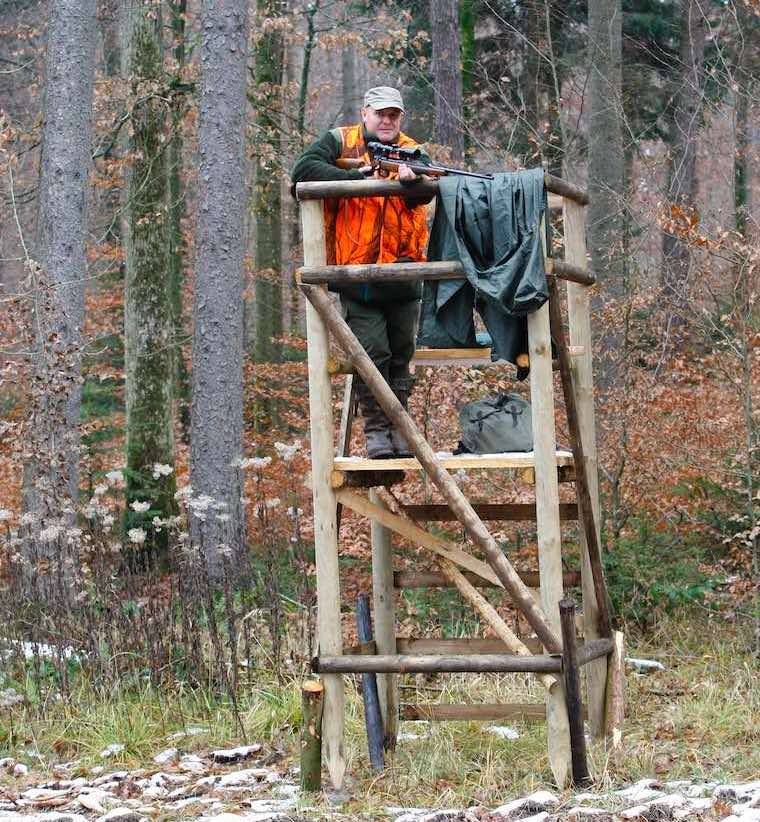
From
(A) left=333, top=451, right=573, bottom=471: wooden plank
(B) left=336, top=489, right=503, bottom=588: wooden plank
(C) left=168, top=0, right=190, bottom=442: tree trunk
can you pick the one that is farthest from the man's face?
(C) left=168, top=0, right=190, bottom=442: tree trunk

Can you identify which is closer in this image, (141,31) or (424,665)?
(424,665)

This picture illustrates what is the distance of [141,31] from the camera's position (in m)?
14.7

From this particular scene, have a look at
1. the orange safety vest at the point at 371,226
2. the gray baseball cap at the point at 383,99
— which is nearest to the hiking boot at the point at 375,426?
the orange safety vest at the point at 371,226

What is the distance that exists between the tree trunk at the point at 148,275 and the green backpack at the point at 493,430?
8.40 meters

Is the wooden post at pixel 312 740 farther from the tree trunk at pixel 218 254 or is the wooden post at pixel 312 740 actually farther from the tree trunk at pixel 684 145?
the tree trunk at pixel 218 254

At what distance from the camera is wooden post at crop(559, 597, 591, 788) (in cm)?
570

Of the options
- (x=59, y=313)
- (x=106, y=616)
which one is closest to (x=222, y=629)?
(x=106, y=616)

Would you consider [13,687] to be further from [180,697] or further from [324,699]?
[324,699]

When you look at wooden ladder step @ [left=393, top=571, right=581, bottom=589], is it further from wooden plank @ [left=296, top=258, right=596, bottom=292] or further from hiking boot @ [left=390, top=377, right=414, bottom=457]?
wooden plank @ [left=296, top=258, right=596, bottom=292]

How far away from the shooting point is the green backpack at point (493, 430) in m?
6.00

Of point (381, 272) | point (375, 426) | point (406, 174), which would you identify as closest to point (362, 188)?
point (406, 174)

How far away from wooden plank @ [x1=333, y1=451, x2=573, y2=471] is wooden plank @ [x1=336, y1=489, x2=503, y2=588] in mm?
173

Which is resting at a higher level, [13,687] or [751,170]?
[751,170]

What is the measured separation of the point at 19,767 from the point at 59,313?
4324 millimetres
